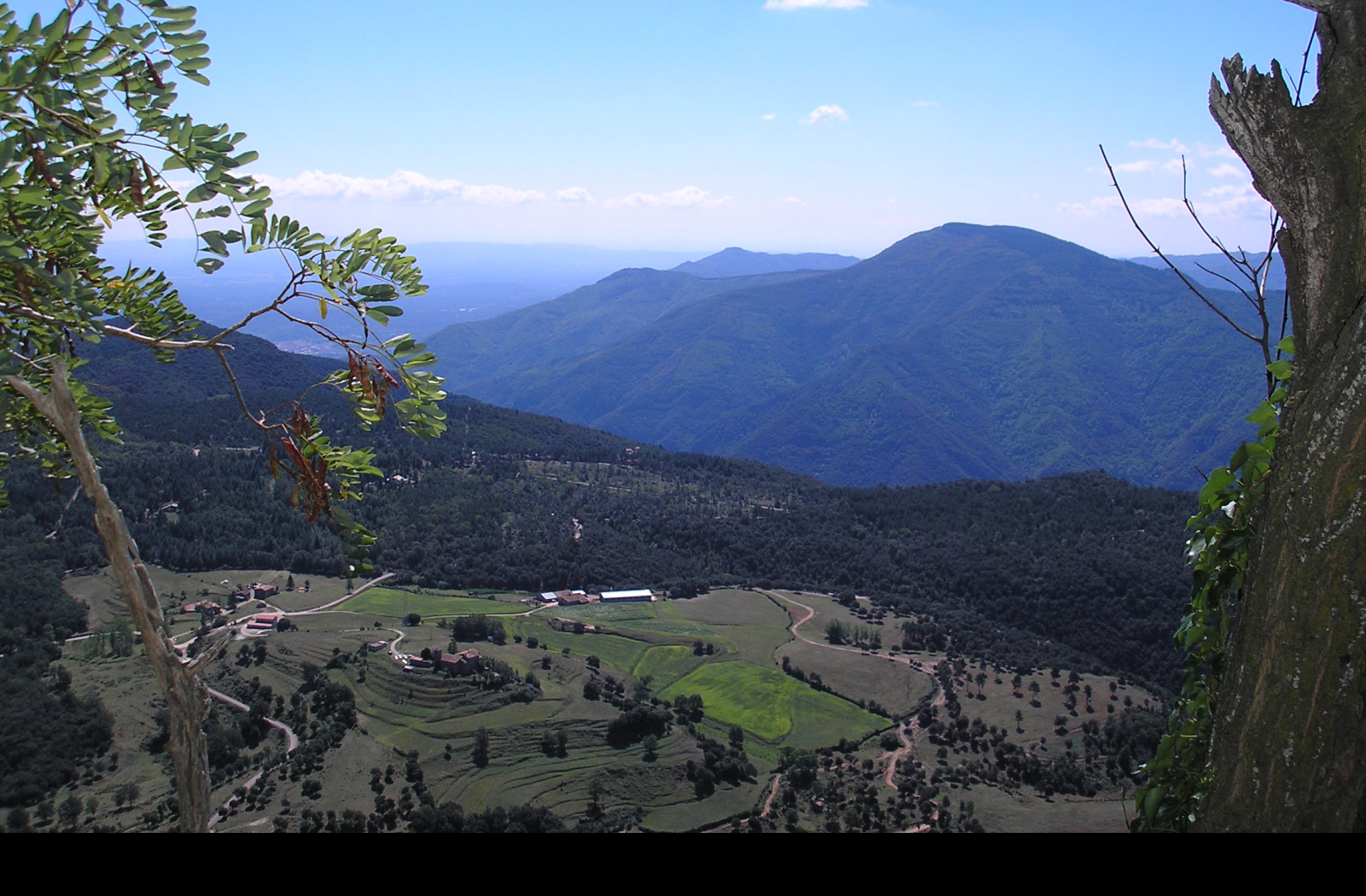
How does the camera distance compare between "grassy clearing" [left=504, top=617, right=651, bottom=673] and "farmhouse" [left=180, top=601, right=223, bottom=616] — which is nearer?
"farmhouse" [left=180, top=601, right=223, bottom=616]

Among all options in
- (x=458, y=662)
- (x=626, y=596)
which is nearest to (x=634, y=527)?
(x=626, y=596)

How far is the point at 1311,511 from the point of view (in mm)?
1742

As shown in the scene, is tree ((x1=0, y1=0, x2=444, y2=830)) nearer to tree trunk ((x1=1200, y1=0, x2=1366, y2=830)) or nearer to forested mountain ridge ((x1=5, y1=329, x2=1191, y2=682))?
tree trunk ((x1=1200, y1=0, x2=1366, y2=830))

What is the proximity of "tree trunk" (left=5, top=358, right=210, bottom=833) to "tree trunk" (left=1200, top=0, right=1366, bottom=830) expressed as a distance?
283 centimetres

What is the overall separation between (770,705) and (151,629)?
32064mm

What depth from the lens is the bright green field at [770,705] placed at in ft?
99.3

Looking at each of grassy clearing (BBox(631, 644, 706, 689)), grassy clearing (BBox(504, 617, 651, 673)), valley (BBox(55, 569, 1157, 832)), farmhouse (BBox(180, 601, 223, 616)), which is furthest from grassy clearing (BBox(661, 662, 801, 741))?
farmhouse (BBox(180, 601, 223, 616))

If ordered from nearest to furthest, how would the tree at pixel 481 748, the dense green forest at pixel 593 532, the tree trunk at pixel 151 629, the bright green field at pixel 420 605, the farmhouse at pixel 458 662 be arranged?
the tree trunk at pixel 151 629 < the tree at pixel 481 748 < the farmhouse at pixel 458 662 < the dense green forest at pixel 593 532 < the bright green field at pixel 420 605

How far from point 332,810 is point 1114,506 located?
43.6 meters

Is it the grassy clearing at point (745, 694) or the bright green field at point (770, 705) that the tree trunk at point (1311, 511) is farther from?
the grassy clearing at point (745, 694)

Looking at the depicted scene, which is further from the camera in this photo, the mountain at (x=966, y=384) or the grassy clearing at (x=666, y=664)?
the mountain at (x=966, y=384)

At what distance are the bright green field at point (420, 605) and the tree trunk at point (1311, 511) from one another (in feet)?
117

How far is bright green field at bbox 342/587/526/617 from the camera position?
3491cm

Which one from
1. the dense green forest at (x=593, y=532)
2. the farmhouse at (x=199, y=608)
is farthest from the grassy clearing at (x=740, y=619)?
the farmhouse at (x=199, y=608)
